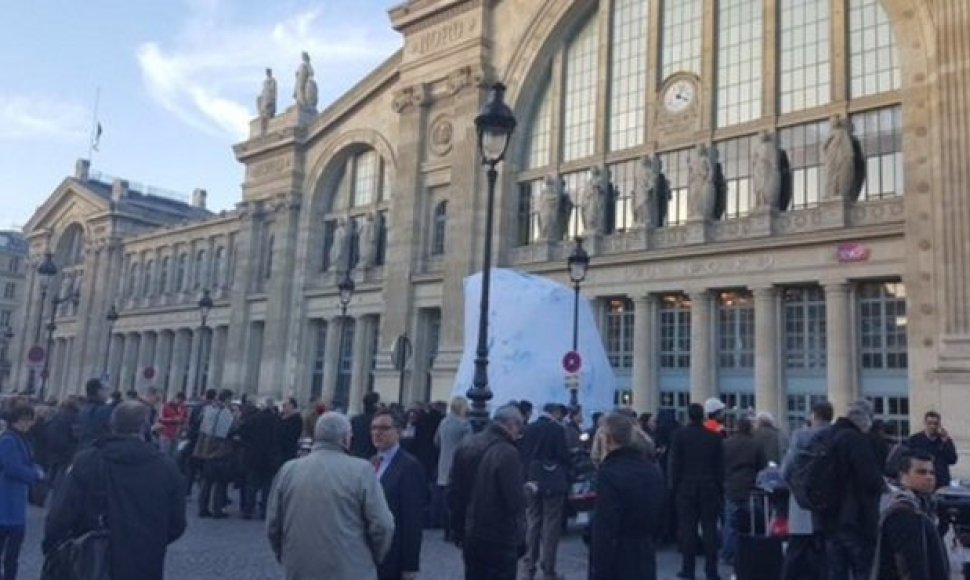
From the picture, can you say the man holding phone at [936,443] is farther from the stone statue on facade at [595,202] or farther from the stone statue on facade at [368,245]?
the stone statue on facade at [368,245]

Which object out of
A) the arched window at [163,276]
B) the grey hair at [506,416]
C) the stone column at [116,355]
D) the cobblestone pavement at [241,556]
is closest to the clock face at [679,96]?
the cobblestone pavement at [241,556]

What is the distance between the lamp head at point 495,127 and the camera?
1177cm

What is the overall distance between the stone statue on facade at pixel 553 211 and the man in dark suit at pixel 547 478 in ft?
67.4

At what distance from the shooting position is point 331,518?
487 cm

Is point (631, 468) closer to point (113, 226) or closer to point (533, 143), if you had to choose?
point (533, 143)

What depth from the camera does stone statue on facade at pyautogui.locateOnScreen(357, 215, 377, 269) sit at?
38094 mm

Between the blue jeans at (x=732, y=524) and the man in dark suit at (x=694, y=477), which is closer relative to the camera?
the man in dark suit at (x=694, y=477)

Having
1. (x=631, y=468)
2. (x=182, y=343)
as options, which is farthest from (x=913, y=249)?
(x=182, y=343)

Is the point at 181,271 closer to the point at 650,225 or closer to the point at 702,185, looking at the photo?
the point at 650,225

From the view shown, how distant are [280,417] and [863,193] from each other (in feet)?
56.4

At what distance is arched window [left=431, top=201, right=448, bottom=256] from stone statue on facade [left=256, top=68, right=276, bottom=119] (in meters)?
16.8

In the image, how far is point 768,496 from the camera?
1027 centimetres

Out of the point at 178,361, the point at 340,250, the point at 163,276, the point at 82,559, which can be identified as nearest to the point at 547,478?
the point at 82,559

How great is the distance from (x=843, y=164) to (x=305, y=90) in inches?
1163
